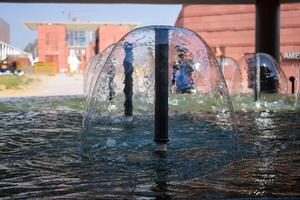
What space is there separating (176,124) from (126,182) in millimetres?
4206

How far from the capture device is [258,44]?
888 inches

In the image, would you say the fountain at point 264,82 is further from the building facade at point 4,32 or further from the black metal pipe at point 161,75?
the building facade at point 4,32

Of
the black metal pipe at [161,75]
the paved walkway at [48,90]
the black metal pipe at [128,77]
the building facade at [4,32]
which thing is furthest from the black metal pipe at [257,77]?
the building facade at [4,32]

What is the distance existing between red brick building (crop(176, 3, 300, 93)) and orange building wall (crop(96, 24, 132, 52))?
17.3m

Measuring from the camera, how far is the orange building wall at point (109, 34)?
59.2 m

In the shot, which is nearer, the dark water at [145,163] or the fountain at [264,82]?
the dark water at [145,163]

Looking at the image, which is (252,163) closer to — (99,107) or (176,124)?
(99,107)

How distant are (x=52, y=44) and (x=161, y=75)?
62.4 metres

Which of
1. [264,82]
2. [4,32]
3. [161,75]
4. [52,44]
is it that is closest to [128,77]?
[161,75]

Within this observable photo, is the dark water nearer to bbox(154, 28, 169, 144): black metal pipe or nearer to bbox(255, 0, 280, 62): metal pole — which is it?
bbox(154, 28, 169, 144): black metal pipe

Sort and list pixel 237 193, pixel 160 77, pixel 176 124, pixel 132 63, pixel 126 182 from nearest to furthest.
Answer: pixel 237 193 → pixel 126 182 → pixel 160 77 → pixel 132 63 → pixel 176 124

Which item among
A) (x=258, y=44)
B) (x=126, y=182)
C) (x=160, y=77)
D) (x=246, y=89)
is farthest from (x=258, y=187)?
(x=258, y=44)

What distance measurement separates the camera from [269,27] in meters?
22.3

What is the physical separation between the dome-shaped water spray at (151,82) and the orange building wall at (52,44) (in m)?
59.1
